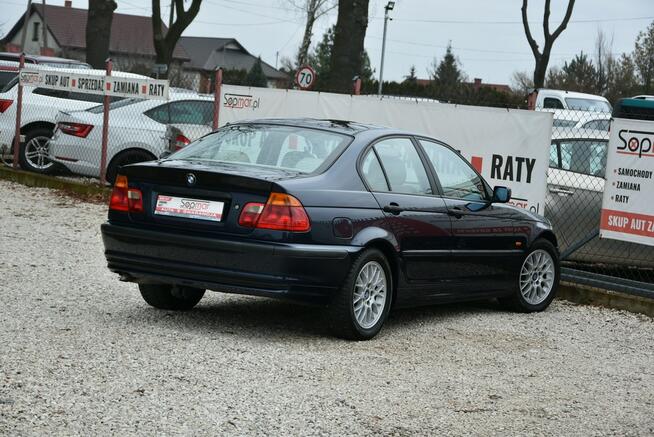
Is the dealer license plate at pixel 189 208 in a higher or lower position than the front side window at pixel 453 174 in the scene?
lower

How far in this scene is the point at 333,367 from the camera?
7.12 metres

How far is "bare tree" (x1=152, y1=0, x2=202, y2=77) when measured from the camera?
35125 mm

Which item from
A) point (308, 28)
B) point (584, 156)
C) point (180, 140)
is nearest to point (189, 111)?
point (180, 140)

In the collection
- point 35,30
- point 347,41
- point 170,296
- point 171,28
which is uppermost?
point 35,30

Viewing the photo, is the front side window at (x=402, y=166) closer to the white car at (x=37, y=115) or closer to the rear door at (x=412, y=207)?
the rear door at (x=412, y=207)

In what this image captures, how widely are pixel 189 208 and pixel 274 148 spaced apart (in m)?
0.87

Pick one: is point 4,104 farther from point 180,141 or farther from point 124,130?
point 180,141

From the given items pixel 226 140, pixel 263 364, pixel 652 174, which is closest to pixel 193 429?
pixel 263 364

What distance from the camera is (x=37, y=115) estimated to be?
61.3 feet

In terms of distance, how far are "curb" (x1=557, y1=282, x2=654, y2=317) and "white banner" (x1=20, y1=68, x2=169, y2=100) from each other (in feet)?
23.5

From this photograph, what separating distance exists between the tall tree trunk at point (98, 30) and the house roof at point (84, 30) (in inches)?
2676

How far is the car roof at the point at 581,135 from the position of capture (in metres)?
11.8

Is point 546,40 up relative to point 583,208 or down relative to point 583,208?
up

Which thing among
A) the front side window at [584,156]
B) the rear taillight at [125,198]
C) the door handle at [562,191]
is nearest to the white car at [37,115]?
the front side window at [584,156]
